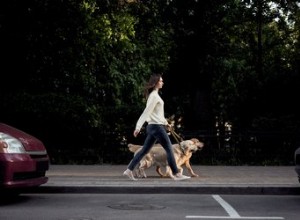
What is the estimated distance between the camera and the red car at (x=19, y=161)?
9648 mm

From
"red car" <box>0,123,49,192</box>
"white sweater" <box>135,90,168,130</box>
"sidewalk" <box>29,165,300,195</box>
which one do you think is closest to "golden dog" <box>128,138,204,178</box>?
"sidewalk" <box>29,165,300,195</box>

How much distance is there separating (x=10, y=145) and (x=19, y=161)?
289 millimetres

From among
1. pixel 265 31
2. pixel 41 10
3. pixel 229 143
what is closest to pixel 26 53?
pixel 41 10

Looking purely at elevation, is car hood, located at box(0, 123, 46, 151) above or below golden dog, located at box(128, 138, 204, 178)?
above

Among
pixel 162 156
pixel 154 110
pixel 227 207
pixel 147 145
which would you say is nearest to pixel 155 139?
pixel 147 145

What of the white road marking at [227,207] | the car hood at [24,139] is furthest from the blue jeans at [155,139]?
the car hood at [24,139]

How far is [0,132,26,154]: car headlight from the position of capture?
976 cm

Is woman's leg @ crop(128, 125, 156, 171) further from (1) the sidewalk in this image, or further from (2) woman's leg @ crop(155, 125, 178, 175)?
(1) the sidewalk

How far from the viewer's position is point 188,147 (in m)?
13.3

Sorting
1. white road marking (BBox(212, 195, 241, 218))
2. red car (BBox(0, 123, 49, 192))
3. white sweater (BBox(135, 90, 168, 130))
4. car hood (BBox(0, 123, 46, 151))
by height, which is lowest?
white road marking (BBox(212, 195, 241, 218))

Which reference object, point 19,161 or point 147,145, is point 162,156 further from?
point 19,161

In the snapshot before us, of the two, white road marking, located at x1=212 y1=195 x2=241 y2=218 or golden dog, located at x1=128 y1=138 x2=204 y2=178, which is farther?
golden dog, located at x1=128 y1=138 x2=204 y2=178

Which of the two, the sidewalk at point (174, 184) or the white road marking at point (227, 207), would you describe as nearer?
the white road marking at point (227, 207)

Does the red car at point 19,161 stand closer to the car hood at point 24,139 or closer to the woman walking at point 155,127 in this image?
the car hood at point 24,139
